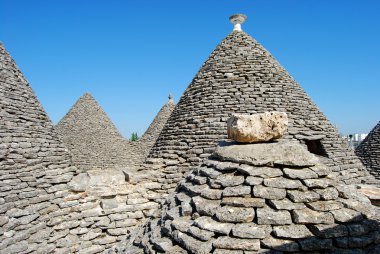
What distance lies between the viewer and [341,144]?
306 inches

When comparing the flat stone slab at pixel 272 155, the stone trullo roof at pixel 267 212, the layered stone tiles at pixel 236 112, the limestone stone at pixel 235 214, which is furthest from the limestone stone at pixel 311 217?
the layered stone tiles at pixel 236 112

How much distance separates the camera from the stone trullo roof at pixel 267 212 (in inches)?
93.8

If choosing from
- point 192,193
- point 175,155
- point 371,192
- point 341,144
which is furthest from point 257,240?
point 341,144

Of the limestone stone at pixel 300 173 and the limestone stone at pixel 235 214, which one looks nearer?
the limestone stone at pixel 235 214

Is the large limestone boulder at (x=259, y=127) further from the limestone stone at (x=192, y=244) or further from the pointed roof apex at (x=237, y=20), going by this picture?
the pointed roof apex at (x=237, y=20)

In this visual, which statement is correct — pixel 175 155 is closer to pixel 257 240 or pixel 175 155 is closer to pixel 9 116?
pixel 9 116

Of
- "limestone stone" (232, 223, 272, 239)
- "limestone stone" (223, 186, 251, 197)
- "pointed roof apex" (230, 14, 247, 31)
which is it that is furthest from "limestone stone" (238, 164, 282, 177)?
"pointed roof apex" (230, 14, 247, 31)

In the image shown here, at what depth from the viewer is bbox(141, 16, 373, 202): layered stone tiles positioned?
703 cm

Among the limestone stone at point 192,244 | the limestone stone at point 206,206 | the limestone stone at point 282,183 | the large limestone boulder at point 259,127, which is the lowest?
the limestone stone at point 192,244

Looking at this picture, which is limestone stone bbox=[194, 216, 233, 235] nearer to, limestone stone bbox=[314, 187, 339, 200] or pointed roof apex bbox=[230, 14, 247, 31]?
limestone stone bbox=[314, 187, 339, 200]

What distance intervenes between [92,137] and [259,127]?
43.4ft

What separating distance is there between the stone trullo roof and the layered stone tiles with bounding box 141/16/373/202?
150 inches

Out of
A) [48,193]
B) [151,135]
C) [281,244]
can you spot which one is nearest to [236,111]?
[48,193]

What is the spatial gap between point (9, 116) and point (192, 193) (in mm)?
4758
